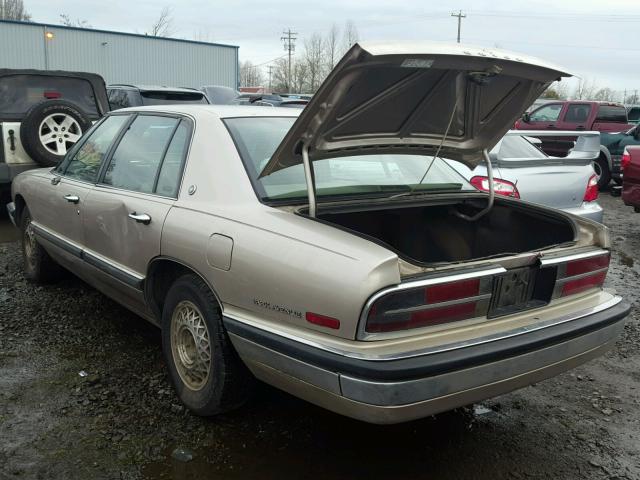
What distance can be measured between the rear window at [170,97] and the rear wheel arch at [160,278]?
771 cm

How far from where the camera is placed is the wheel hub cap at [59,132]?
698 centimetres

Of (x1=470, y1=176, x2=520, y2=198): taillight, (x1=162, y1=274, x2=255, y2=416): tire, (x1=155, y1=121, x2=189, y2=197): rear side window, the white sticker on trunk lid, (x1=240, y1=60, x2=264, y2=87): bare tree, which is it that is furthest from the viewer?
(x1=240, y1=60, x2=264, y2=87): bare tree

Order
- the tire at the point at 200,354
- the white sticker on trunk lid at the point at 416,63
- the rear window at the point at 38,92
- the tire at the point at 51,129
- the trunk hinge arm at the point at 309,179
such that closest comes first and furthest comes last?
the white sticker on trunk lid at the point at 416,63, the trunk hinge arm at the point at 309,179, the tire at the point at 200,354, the tire at the point at 51,129, the rear window at the point at 38,92

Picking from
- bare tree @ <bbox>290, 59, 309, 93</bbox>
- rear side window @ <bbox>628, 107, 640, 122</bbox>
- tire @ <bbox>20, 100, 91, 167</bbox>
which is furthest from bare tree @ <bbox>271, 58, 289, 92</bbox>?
tire @ <bbox>20, 100, 91, 167</bbox>

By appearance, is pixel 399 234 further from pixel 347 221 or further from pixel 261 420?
pixel 261 420

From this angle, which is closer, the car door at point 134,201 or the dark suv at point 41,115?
the car door at point 134,201

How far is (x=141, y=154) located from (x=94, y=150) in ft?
2.40

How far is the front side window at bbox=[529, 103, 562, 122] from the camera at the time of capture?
624 inches

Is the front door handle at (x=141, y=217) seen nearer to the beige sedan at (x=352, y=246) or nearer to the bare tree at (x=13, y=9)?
the beige sedan at (x=352, y=246)

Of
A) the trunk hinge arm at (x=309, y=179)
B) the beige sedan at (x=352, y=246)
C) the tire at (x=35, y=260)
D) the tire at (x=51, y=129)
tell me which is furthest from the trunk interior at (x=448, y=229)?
the tire at (x=51, y=129)

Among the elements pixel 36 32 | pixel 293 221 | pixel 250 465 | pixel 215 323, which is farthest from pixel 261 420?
pixel 36 32

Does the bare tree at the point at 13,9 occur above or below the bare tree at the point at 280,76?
above

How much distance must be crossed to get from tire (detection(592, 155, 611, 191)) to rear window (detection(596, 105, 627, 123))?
7.23 ft

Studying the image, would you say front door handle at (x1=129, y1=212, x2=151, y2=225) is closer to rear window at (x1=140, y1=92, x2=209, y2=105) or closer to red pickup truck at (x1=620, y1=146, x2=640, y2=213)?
red pickup truck at (x1=620, y1=146, x2=640, y2=213)
